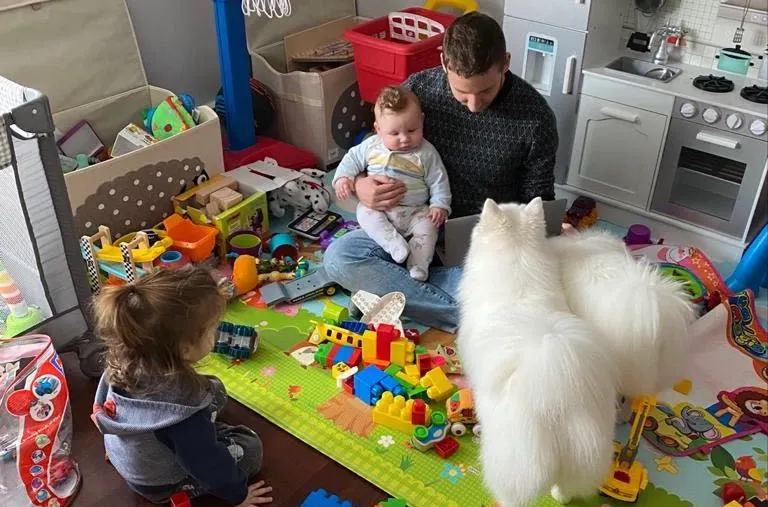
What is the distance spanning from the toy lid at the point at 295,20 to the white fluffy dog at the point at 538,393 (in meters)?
1.72

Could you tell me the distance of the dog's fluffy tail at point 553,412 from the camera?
3.49 ft

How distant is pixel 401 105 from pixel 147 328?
0.92m

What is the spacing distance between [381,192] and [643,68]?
3.40ft

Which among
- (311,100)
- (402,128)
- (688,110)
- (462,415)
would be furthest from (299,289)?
(688,110)

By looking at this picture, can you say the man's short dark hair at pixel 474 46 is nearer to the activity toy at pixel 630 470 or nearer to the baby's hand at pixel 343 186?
the baby's hand at pixel 343 186

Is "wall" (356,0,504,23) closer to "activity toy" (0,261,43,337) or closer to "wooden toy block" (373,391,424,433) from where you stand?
"wooden toy block" (373,391,424,433)

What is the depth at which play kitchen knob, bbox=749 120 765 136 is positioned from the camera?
1907 mm

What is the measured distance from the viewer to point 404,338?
5.75ft

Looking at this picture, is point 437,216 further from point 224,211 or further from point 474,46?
point 224,211

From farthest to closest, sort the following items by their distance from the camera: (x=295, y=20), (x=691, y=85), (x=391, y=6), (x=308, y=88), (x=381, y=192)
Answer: (x=391, y=6) < (x=295, y=20) < (x=308, y=88) < (x=691, y=85) < (x=381, y=192)

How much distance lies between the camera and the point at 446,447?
151cm

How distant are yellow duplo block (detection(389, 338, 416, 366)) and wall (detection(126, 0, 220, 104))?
58.0 inches

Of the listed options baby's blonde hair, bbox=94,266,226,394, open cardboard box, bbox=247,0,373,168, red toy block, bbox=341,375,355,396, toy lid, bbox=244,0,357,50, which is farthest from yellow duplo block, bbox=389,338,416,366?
toy lid, bbox=244,0,357,50

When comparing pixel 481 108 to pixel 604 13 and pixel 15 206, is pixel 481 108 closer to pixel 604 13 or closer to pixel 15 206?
pixel 604 13
